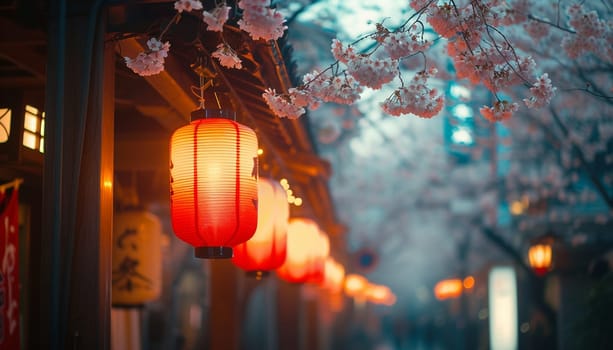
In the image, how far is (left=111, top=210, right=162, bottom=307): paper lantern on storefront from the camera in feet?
41.7

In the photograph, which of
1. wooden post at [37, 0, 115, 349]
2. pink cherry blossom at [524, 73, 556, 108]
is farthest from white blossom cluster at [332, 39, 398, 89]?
wooden post at [37, 0, 115, 349]

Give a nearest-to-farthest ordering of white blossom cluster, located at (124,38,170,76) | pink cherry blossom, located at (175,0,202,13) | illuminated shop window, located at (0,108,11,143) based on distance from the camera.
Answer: pink cherry blossom, located at (175,0,202,13), white blossom cluster, located at (124,38,170,76), illuminated shop window, located at (0,108,11,143)

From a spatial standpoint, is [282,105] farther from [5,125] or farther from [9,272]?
[9,272]

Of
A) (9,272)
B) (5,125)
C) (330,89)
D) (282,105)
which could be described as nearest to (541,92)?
(330,89)

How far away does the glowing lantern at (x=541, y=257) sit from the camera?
68.3ft

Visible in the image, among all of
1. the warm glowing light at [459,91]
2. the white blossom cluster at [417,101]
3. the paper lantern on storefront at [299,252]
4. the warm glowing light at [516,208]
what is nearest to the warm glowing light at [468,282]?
the warm glowing light at [516,208]

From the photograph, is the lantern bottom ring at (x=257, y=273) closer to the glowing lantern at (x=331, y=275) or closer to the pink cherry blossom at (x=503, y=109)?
the pink cherry blossom at (x=503, y=109)

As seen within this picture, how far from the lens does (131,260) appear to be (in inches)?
501

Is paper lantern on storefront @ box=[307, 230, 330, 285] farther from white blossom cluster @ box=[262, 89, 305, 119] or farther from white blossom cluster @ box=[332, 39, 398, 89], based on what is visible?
white blossom cluster @ box=[332, 39, 398, 89]

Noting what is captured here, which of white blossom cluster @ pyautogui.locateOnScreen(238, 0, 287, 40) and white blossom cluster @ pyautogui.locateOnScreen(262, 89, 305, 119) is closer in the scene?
white blossom cluster @ pyautogui.locateOnScreen(238, 0, 287, 40)

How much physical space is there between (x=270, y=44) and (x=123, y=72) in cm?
162

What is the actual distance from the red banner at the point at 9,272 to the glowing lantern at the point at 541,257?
1573 cm

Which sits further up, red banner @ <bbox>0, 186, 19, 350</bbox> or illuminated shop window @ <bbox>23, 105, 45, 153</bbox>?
illuminated shop window @ <bbox>23, 105, 45, 153</bbox>

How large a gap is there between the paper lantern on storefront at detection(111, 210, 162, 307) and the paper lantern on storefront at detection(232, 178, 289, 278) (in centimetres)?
293
